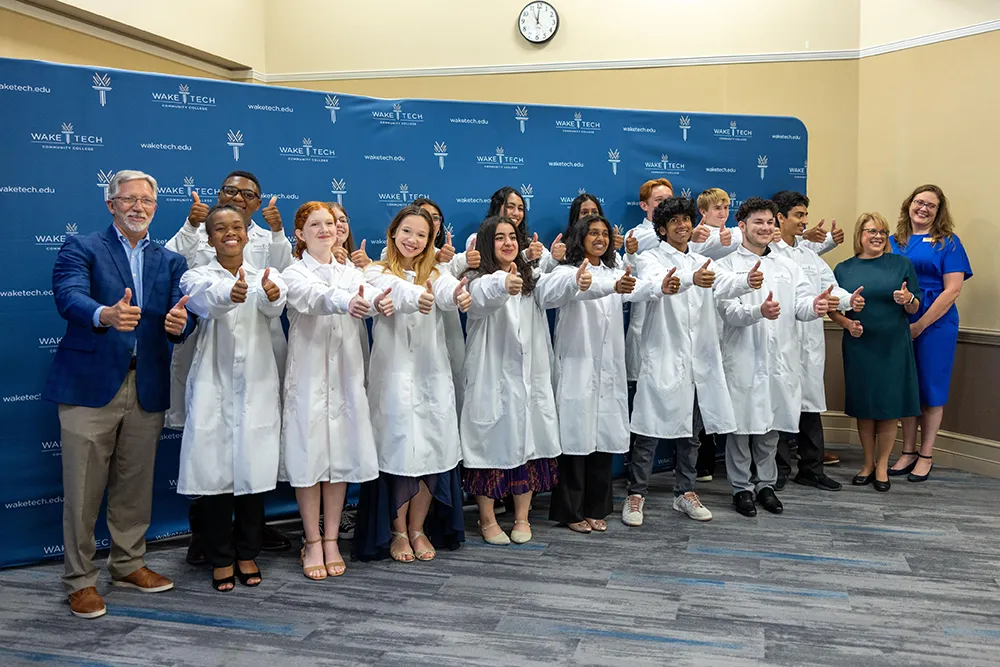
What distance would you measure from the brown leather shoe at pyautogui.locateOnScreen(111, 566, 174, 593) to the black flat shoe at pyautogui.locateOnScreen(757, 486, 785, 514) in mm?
2965

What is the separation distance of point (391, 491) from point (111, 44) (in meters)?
4.07

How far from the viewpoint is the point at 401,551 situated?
3738mm

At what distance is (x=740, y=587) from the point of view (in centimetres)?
338

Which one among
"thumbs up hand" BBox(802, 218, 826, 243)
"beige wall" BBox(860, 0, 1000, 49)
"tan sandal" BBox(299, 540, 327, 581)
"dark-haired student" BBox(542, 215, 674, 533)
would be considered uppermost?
"beige wall" BBox(860, 0, 1000, 49)

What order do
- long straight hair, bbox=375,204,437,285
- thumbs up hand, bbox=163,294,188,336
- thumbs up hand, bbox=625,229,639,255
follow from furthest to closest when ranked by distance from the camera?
thumbs up hand, bbox=625,229,639,255 < long straight hair, bbox=375,204,437,285 < thumbs up hand, bbox=163,294,188,336

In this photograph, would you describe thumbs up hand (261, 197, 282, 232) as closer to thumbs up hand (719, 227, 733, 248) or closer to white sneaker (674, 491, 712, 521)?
thumbs up hand (719, 227, 733, 248)

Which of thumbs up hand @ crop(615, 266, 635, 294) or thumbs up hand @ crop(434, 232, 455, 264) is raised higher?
thumbs up hand @ crop(434, 232, 455, 264)

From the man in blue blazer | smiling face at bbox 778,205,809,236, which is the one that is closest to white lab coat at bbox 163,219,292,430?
the man in blue blazer

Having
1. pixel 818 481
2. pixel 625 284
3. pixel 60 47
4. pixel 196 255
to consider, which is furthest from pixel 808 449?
pixel 60 47

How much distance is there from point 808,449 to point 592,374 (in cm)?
170

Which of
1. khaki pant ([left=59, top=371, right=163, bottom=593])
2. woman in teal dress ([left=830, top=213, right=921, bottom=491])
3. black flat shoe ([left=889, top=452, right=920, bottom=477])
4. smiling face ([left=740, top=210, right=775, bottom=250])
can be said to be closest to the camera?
khaki pant ([left=59, top=371, right=163, bottom=593])

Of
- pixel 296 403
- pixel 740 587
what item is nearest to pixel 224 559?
pixel 296 403

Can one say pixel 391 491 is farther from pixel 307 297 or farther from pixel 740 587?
pixel 740 587

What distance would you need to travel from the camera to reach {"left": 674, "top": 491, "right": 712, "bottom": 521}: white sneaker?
427 cm
